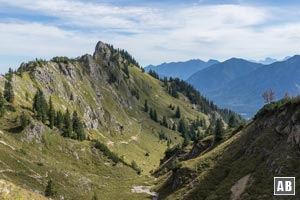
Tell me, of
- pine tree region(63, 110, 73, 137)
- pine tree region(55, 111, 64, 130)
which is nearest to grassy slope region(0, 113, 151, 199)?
pine tree region(63, 110, 73, 137)

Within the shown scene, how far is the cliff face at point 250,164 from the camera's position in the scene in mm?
78625

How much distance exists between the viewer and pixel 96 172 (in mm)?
140625

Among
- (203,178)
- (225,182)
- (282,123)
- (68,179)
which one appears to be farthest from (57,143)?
(282,123)

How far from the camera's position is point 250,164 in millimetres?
89188

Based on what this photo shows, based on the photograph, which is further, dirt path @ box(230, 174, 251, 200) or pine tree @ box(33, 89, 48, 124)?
pine tree @ box(33, 89, 48, 124)

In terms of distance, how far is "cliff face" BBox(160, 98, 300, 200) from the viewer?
78625 mm

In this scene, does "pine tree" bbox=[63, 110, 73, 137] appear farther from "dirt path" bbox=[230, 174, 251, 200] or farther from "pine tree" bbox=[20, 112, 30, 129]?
"dirt path" bbox=[230, 174, 251, 200]

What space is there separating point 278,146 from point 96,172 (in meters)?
78.6

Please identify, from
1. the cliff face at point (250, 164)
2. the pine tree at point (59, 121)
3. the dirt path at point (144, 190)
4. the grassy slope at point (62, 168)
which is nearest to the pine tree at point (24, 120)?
the grassy slope at point (62, 168)

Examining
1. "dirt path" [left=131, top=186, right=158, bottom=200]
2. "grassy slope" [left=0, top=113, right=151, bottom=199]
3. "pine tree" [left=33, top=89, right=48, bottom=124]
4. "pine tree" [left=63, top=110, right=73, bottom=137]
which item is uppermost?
"pine tree" [left=33, top=89, right=48, bottom=124]

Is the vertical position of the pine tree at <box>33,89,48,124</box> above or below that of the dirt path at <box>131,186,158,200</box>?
above

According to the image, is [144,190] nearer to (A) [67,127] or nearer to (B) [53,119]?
(A) [67,127]

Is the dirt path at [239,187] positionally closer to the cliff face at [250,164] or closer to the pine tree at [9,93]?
the cliff face at [250,164]

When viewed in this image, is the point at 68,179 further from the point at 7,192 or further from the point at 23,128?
the point at 7,192
